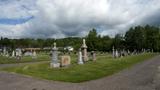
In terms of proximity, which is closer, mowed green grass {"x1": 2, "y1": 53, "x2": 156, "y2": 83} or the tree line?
mowed green grass {"x1": 2, "y1": 53, "x2": 156, "y2": 83}

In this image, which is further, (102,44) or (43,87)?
(102,44)

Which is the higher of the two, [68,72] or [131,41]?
[131,41]

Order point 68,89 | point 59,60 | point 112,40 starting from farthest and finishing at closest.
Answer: point 112,40 < point 59,60 < point 68,89

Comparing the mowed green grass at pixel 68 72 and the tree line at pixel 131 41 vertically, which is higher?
the tree line at pixel 131 41

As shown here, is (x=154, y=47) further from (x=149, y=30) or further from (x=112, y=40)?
(x=112, y=40)

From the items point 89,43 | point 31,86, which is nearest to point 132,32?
point 89,43

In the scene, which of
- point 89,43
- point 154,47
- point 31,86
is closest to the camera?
point 31,86

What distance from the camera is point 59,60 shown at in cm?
3669

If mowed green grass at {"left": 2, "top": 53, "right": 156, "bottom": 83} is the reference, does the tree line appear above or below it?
above

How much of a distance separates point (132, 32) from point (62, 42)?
1963 inches

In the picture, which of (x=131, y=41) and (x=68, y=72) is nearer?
(x=68, y=72)

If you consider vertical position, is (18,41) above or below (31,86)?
above

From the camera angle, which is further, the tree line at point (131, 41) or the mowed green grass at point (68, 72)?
the tree line at point (131, 41)

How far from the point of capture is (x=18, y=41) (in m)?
183
